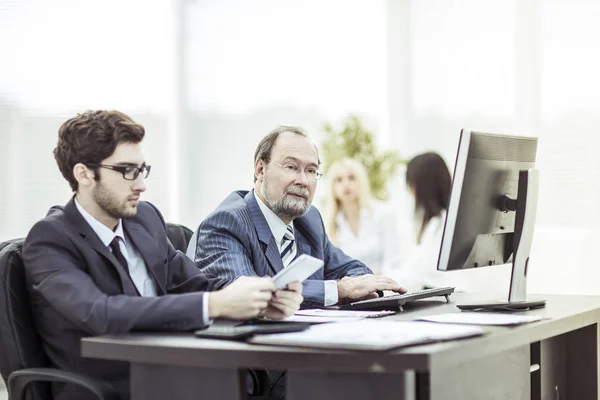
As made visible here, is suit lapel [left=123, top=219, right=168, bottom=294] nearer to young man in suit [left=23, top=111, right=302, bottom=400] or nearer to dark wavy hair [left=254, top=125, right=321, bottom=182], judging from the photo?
young man in suit [left=23, top=111, right=302, bottom=400]

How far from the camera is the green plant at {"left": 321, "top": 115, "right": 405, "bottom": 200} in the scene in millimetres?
6598

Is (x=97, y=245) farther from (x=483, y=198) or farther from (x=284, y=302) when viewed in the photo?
(x=483, y=198)

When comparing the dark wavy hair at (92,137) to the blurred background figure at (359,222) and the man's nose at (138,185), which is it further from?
the blurred background figure at (359,222)

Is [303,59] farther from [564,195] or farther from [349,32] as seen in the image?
[564,195]

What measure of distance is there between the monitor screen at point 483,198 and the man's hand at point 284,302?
52 cm

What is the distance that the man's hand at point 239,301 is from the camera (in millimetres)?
2201

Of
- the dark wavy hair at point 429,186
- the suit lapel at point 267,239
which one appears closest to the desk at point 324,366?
the suit lapel at point 267,239

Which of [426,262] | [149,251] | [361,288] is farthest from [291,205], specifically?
[426,262]

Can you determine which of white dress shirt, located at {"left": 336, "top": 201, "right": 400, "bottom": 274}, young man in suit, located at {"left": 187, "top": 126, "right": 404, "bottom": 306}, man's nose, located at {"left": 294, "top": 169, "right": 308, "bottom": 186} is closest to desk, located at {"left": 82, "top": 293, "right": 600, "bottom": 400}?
young man in suit, located at {"left": 187, "top": 126, "right": 404, "bottom": 306}

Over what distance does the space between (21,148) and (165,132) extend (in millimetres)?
1142

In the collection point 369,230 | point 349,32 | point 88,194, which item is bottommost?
point 369,230

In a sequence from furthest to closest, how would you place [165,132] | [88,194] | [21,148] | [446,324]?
[165,132], [21,148], [88,194], [446,324]

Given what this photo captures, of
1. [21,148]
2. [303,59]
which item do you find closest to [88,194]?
[21,148]

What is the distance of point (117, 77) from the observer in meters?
5.93
